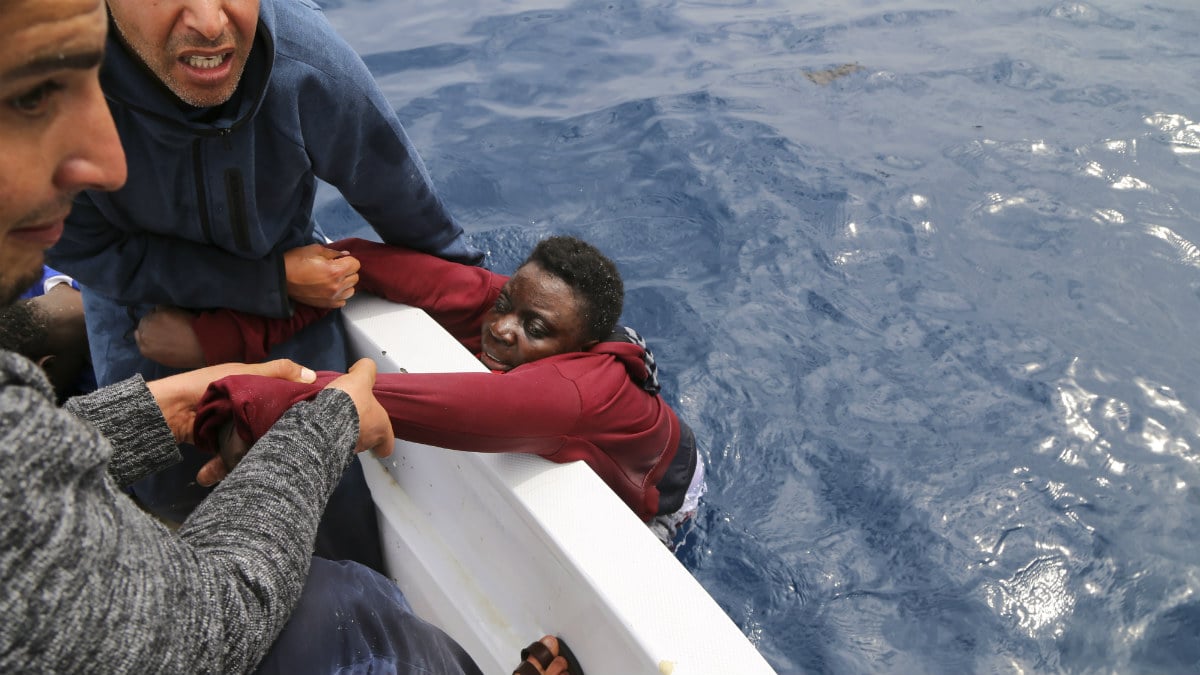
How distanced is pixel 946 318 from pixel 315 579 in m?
2.97

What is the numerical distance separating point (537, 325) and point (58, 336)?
55.6 inches

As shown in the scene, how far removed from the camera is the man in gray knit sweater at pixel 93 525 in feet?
3.06

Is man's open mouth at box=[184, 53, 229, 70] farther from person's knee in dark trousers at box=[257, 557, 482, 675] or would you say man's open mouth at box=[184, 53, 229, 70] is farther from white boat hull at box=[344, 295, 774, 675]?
person's knee in dark trousers at box=[257, 557, 482, 675]

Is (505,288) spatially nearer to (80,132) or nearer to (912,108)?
(80,132)

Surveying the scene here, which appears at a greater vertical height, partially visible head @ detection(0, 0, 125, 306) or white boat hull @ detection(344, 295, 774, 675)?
partially visible head @ detection(0, 0, 125, 306)

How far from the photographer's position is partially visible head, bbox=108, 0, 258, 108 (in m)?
1.77

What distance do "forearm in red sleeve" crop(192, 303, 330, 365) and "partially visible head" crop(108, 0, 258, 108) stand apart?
638mm

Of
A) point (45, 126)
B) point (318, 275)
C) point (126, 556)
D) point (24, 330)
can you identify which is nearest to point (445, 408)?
point (318, 275)

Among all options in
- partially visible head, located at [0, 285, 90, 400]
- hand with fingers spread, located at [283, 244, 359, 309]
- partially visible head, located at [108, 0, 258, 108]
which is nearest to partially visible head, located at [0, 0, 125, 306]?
partially visible head, located at [108, 0, 258, 108]

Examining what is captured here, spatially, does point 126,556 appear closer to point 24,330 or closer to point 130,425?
point 130,425

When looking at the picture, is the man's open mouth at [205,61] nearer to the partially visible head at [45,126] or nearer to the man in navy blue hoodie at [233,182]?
the man in navy blue hoodie at [233,182]

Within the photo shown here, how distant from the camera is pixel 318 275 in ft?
7.84

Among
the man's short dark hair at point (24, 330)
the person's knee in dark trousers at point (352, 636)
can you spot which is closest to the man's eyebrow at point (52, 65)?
the person's knee in dark trousers at point (352, 636)

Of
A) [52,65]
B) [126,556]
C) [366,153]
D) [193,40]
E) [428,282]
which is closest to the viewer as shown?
[52,65]
